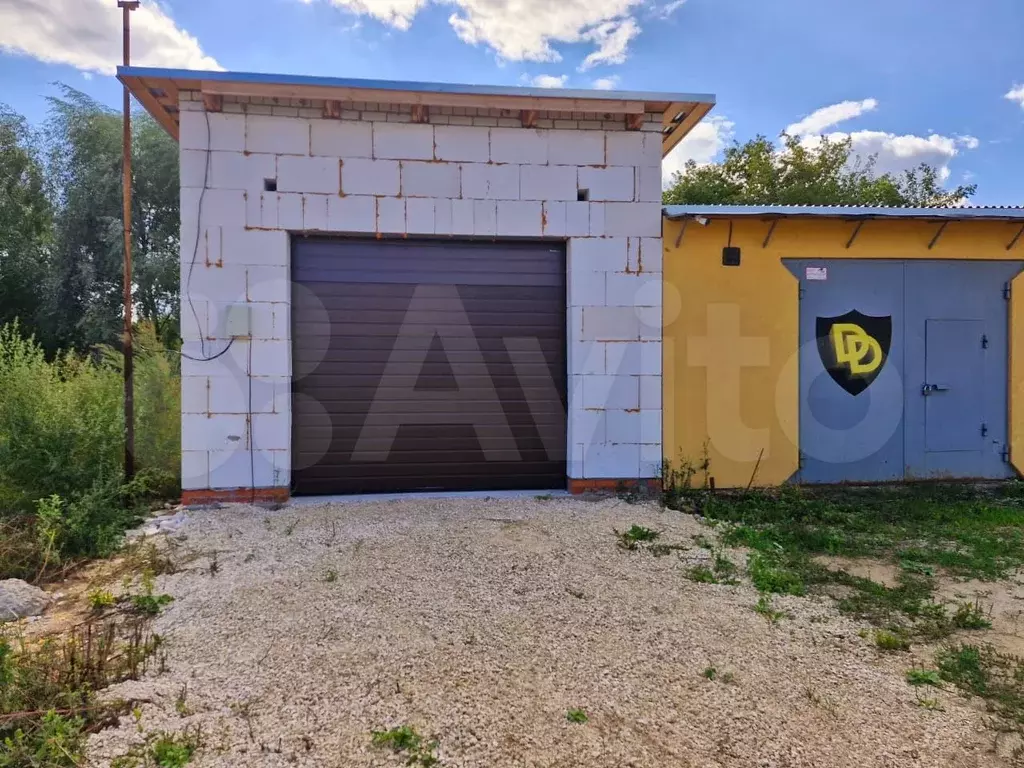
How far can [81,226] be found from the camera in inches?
679

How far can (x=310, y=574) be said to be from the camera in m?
4.18

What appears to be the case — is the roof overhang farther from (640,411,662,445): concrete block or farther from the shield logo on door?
(640,411,662,445): concrete block

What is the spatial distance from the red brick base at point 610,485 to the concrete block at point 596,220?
2.49m

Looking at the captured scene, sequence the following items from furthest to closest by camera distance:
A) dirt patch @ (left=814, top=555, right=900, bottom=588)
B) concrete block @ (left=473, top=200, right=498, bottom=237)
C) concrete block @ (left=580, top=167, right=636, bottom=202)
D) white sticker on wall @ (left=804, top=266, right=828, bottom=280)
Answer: white sticker on wall @ (left=804, top=266, right=828, bottom=280) < concrete block @ (left=580, top=167, right=636, bottom=202) < concrete block @ (left=473, top=200, right=498, bottom=237) < dirt patch @ (left=814, top=555, right=900, bottom=588)

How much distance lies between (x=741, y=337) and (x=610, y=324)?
4.78 feet

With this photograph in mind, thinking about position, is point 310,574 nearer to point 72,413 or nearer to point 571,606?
point 571,606

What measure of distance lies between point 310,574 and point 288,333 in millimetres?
2667

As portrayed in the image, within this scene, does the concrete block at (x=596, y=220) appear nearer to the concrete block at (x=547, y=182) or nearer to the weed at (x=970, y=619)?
the concrete block at (x=547, y=182)

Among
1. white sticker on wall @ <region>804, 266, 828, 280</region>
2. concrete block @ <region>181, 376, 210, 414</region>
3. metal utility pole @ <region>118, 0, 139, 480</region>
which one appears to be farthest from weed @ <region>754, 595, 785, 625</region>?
metal utility pole @ <region>118, 0, 139, 480</region>

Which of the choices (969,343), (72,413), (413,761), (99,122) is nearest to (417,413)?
(72,413)

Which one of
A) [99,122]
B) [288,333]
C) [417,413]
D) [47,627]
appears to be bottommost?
[47,627]

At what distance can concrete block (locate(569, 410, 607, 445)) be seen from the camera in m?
6.33

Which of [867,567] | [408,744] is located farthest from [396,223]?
[867,567]

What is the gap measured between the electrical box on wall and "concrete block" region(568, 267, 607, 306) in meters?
3.13
